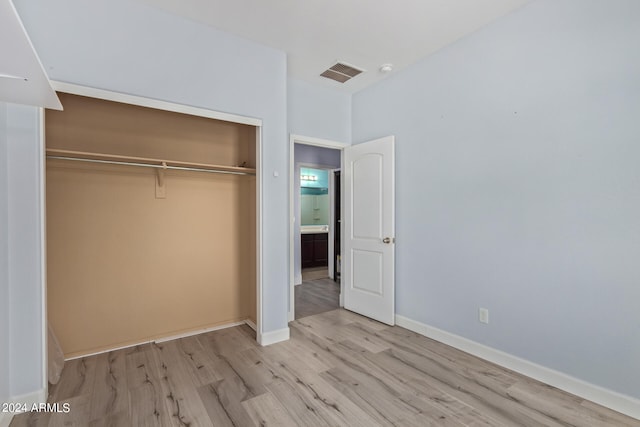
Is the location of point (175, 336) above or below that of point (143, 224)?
below

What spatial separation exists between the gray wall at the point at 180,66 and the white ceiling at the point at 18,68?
0.73 metres

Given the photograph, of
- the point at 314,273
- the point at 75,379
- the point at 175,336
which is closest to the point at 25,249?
the point at 75,379

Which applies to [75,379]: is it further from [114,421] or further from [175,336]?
[175,336]

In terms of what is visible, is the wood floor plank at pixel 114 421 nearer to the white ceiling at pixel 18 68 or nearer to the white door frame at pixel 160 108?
the white door frame at pixel 160 108

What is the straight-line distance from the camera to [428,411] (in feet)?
6.55

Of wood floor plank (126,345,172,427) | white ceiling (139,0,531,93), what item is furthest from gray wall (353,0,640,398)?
wood floor plank (126,345,172,427)

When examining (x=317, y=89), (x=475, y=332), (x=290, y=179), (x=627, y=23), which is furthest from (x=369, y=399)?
(x=317, y=89)

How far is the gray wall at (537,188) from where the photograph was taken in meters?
2.01

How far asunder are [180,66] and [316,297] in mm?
3452

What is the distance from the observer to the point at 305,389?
2.25 metres

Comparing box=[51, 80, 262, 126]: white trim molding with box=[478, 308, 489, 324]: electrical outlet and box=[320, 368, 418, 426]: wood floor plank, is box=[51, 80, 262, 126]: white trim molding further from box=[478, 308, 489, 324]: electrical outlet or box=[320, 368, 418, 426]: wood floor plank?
box=[478, 308, 489, 324]: electrical outlet

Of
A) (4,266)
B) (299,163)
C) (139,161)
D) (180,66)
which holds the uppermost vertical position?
(180,66)

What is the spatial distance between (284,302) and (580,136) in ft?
9.26

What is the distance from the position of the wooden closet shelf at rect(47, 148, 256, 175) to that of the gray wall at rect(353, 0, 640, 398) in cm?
202
